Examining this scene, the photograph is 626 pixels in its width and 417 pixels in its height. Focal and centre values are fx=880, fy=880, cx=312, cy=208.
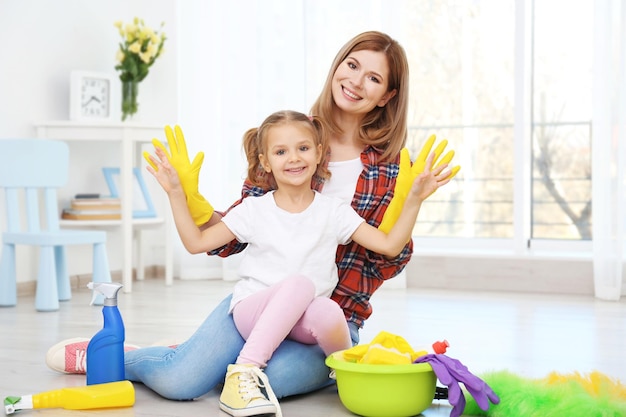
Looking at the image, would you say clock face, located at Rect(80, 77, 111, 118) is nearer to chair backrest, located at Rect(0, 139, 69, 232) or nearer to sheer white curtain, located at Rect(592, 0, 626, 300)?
chair backrest, located at Rect(0, 139, 69, 232)

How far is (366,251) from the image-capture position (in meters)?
1.90

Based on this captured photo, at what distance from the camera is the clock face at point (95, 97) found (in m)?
3.60

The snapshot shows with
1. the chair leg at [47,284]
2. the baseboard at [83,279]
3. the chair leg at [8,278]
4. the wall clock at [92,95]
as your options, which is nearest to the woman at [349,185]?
the chair leg at [47,284]

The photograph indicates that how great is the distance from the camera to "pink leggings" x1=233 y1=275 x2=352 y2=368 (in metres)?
1.66

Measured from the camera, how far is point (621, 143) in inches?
131

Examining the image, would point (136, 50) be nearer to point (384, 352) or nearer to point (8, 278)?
point (8, 278)

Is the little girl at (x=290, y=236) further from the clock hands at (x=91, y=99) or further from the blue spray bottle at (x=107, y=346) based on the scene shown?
the clock hands at (x=91, y=99)

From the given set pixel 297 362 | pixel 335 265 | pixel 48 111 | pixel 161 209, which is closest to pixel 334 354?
pixel 297 362

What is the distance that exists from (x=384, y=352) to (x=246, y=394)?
0.26 m

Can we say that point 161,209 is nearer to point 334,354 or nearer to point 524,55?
point 524,55

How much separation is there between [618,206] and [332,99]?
5.87 feet

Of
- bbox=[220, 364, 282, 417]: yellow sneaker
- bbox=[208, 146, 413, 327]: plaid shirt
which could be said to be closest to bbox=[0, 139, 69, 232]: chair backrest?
bbox=[208, 146, 413, 327]: plaid shirt

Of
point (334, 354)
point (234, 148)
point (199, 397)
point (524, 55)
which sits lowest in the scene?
point (199, 397)

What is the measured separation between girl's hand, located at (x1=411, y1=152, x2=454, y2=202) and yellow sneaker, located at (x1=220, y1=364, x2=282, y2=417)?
1.51 feet
